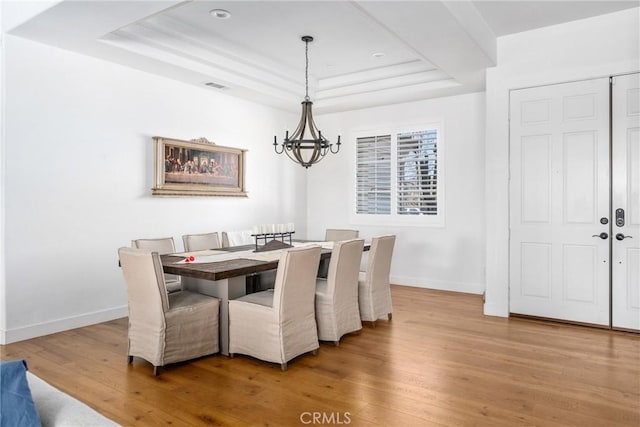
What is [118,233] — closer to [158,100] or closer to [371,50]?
[158,100]

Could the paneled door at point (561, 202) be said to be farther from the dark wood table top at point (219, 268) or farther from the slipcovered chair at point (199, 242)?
the slipcovered chair at point (199, 242)

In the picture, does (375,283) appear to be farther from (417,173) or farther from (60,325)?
(60,325)

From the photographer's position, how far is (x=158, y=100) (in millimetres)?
5125

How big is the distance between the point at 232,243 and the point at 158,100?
192 centimetres

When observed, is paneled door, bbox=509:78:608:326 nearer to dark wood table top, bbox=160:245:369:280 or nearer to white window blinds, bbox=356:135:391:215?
white window blinds, bbox=356:135:391:215

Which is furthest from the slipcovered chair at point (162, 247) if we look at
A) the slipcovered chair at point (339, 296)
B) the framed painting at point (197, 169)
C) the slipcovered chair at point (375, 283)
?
the slipcovered chair at point (375, 283)

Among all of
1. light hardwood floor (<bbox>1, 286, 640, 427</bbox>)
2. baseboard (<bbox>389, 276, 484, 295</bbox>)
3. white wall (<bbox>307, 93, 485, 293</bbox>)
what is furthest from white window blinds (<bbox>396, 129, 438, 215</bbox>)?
light hardwood floor (<bbox>1, 286, 640, 427</bbox>)

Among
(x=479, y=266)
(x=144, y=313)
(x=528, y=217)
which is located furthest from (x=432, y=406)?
(x=479, y=266)

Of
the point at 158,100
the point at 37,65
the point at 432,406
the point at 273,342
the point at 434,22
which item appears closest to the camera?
the point at 432,406

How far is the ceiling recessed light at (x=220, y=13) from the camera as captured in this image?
403 centimetres

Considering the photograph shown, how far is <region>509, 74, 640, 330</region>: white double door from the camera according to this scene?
419cm

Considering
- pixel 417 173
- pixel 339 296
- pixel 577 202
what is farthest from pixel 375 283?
pixel 417 173

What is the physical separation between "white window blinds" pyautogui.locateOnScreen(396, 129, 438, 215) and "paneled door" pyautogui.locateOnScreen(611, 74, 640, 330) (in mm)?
2398

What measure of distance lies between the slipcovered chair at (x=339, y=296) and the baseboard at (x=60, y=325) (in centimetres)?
234
